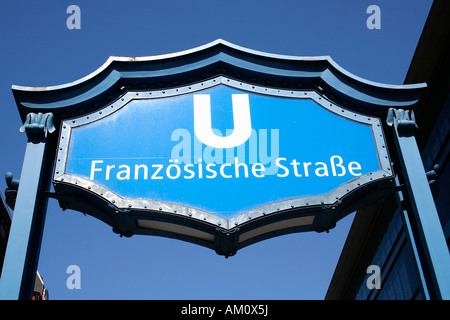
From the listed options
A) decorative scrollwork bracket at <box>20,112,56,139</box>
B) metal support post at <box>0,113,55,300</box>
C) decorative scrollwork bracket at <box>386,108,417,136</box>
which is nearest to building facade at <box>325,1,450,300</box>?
decorative scrollwork bracket at <box>386,108,417,136</box>

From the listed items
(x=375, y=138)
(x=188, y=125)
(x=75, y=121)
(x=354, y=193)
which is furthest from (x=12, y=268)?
(x=375, y=138)

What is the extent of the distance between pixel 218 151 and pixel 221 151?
0.03 m

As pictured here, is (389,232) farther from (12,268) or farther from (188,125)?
(12,268)

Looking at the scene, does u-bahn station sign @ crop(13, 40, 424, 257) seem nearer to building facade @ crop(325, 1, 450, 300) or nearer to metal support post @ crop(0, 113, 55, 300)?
metal support post @ crop(0, 113, 55, 300)

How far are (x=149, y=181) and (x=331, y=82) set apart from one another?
2643mm

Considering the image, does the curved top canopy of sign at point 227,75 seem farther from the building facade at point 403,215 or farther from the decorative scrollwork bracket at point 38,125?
the building facade at point 403,215

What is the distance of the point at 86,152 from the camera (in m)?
6.52

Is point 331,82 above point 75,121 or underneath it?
above

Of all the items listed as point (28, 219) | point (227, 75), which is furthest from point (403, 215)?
point (28, 219)

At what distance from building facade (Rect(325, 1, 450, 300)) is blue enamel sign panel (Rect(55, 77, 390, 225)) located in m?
0.92

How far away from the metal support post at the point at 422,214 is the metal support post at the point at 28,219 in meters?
4.02

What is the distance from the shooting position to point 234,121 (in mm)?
6809

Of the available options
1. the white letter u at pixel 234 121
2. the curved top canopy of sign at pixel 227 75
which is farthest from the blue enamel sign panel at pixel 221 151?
the curved top canopy of sign at pixel 227 75
